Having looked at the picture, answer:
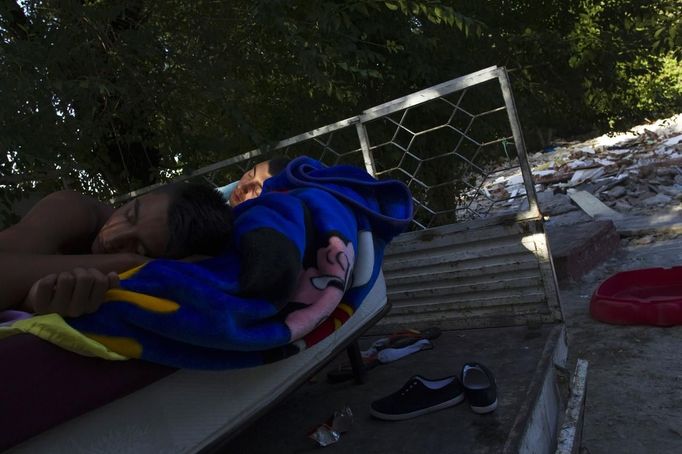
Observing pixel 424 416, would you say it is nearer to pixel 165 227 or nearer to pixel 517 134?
pixel 165 227

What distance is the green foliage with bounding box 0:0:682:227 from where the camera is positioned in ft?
10.4

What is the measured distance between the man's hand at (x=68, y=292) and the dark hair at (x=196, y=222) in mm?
374

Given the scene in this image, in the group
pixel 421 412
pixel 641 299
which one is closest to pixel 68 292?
pixel 421 412

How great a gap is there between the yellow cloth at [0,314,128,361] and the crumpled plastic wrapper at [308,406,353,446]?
85cm

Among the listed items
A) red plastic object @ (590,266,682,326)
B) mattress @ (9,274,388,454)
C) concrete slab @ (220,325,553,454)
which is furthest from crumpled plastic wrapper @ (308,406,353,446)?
red plastic object @ (590,266,682,326)

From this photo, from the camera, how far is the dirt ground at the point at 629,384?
2363mm

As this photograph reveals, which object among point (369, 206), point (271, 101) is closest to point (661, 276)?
point (369, 206)

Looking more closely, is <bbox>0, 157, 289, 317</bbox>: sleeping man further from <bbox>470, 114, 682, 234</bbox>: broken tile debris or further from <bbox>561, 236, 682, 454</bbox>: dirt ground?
<bbox>470, 114, 682, 234</bbox>: broken tile debris

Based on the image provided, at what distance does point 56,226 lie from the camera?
5.31 ft

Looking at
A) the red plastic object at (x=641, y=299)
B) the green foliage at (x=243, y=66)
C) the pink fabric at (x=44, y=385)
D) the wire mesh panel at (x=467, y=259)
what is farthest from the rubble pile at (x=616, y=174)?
the pink fabric at (x=44, y=385)

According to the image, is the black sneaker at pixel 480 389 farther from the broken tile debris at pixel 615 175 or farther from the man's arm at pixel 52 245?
the broken tile debris at pixel 615 175

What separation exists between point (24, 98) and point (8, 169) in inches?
14.7

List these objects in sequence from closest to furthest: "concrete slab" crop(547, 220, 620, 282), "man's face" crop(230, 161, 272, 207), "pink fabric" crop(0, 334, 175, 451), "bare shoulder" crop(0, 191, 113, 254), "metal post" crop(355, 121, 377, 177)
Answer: "pink fabric" crop(0, 334, 175, 451) < "bare shoulder" crop(0, 191, 113, 254) < "man's face" crop(230, 161, 272, 207) < "metal post" crop(355, 121, 377, 177) < "concrete slab" crop(547, 220, 620, 282)

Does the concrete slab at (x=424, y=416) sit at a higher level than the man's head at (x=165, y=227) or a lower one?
lower
